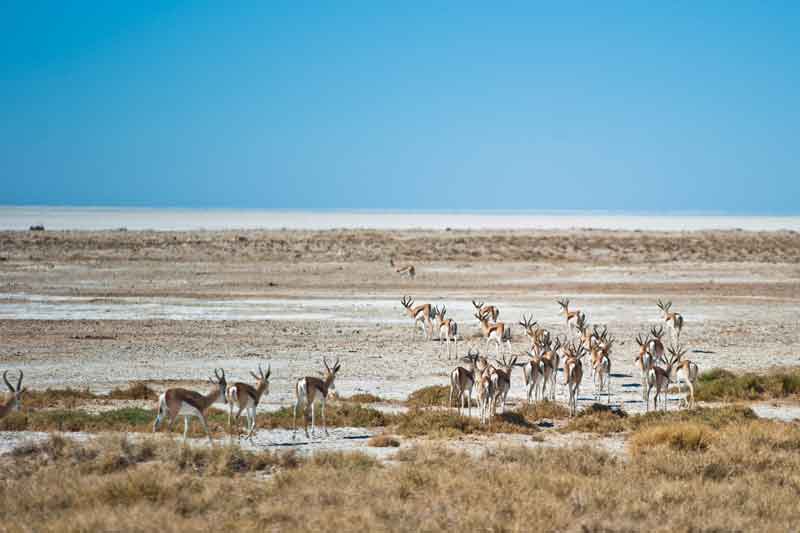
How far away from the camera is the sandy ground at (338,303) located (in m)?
22.0

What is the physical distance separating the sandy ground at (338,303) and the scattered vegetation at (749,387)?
0.75m

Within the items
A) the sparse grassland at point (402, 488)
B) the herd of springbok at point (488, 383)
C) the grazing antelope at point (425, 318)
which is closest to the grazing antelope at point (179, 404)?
the herd of springbok at point (488, 383)

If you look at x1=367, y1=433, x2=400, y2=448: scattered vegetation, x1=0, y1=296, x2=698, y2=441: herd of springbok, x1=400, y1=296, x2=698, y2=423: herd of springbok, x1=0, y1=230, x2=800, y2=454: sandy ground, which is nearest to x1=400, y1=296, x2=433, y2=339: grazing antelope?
x1=0, y1=230, x2=800, y2=454: sandy ground

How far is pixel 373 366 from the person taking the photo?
22266mm

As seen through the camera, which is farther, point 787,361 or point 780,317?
point 780,317

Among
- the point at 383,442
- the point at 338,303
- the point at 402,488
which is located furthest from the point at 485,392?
the point at 338,303

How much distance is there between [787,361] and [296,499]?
1694 cm

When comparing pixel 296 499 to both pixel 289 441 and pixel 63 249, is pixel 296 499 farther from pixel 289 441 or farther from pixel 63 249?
pixel 63 249

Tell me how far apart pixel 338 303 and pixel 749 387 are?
63.8 ft

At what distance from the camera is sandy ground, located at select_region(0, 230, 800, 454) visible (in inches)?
865

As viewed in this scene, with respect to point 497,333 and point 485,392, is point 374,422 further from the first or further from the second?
point 497,333

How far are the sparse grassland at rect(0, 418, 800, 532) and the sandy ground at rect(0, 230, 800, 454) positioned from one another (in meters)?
5.17


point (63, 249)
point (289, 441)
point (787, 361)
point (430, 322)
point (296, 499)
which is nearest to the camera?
point (296, 499)

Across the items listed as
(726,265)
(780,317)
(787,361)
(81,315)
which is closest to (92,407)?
(81,315)
